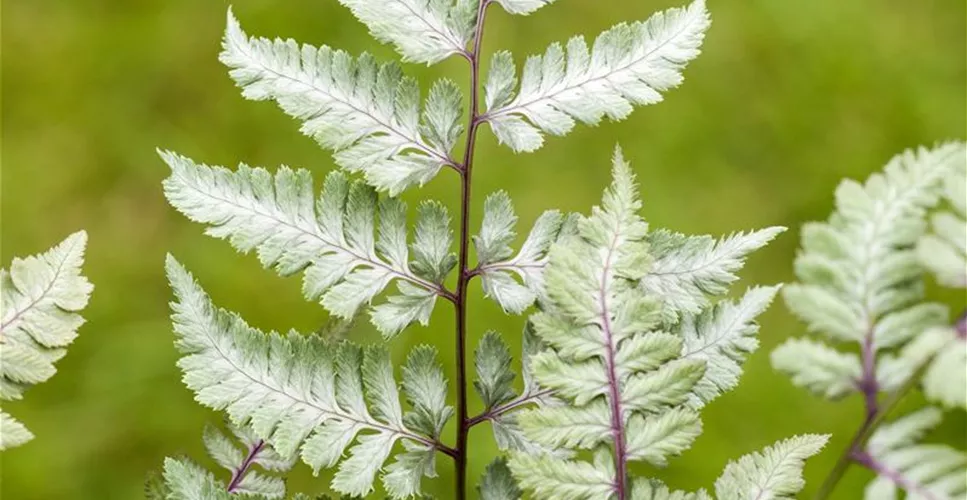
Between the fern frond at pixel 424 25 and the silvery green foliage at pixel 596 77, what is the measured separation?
2.1 inches

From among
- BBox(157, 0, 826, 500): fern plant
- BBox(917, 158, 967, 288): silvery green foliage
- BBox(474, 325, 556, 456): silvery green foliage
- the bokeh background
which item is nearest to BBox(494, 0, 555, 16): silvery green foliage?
BBox(157, 0, 826, 500): fern plant

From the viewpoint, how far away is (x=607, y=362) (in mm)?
849

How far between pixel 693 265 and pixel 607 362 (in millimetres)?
187

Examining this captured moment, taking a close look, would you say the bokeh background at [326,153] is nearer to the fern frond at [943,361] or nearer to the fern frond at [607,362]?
the fern frond at [607,362]

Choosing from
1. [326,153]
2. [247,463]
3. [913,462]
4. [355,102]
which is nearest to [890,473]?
[913,462]

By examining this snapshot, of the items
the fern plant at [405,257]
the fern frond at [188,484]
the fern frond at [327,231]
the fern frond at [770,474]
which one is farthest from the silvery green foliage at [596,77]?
the fern frond at [188,484]

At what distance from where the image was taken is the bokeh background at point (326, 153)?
8.75ft

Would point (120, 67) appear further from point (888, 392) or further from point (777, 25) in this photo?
point (888, 392)

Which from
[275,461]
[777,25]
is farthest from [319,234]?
[777,25]

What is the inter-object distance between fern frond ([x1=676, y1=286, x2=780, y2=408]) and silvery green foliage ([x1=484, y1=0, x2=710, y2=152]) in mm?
231

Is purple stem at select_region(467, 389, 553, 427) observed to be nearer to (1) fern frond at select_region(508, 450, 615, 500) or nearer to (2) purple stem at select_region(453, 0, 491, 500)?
(2) purple stem at select_region(453, 0, 491, 500)

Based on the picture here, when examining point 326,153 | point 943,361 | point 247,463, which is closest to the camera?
point 943,361

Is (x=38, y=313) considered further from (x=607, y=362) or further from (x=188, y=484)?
(x=607, y=362)

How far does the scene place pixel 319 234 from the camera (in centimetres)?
99
